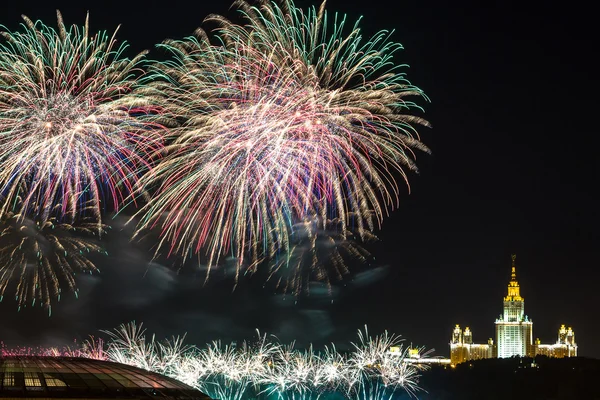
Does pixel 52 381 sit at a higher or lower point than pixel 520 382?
lower

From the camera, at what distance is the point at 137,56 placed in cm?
4116

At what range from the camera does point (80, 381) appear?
41.2m

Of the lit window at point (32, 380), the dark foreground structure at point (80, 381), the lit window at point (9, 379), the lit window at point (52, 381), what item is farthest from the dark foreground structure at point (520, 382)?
the lit window at point (9, 379)

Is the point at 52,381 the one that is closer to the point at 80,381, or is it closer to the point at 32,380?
A: the point at 32,380

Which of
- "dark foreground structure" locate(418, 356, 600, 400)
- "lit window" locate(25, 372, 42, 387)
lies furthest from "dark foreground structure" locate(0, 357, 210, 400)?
"dark foreground structure" locate(418, 356, 600, 400)

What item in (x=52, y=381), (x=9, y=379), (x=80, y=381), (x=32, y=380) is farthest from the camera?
(x=80, y=381)

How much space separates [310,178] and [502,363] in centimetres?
13738

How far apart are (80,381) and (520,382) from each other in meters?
116

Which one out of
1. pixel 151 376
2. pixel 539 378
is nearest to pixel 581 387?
pixel 539 378

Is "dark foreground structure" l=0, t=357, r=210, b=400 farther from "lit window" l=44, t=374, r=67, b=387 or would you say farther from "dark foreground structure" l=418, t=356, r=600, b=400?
"dark foreground structure" l=418, t=356, r=600, b=400

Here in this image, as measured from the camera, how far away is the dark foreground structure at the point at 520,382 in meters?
140

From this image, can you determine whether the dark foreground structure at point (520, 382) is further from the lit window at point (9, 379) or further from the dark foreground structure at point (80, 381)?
the lit window at point (9, 379)

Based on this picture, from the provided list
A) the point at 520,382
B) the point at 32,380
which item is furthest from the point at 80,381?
the point at 520,382

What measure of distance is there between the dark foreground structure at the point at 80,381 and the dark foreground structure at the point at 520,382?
10272cm
